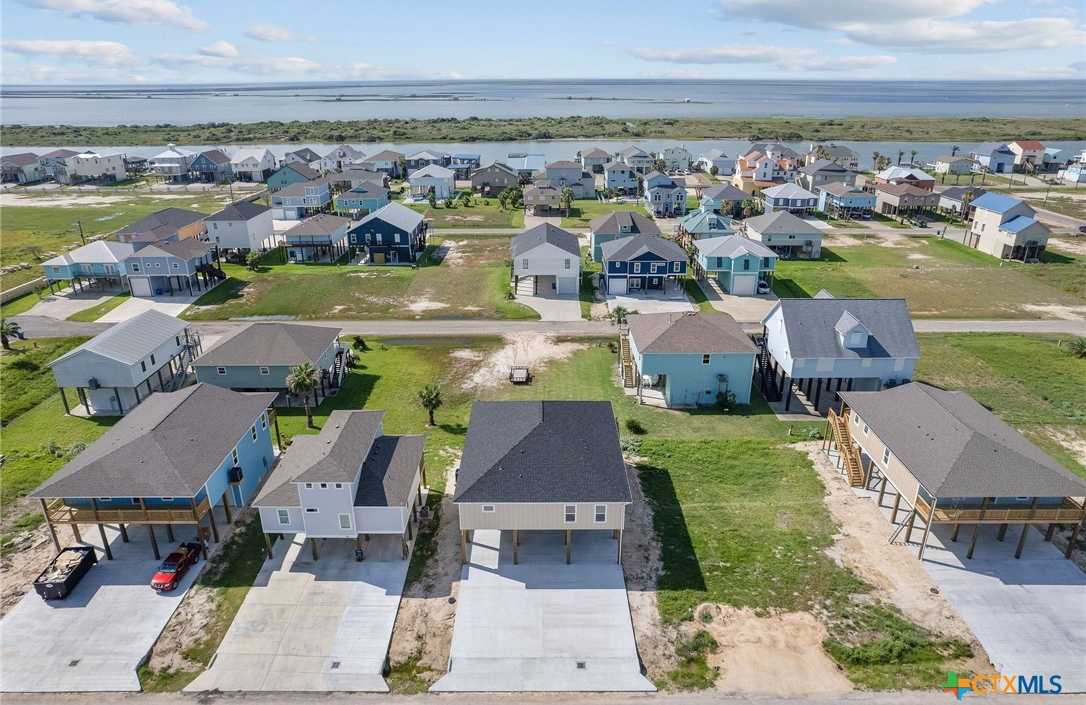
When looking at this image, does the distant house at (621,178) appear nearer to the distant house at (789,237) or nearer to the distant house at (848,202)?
the distant house at (848,202)

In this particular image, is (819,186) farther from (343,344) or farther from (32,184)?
(32,184)

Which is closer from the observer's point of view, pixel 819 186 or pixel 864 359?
pixel 864 359

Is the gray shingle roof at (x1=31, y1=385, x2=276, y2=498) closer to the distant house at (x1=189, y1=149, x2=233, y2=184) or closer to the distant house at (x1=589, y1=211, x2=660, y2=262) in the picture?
the distant house at (x1=589, y1=211, x2=660, y2=262)

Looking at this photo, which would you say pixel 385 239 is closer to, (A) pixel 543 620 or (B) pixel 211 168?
(A) pixel 543 620

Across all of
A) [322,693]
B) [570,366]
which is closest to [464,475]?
[322,693]

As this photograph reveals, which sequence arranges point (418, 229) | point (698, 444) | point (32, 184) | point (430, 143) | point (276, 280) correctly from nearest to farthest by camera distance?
1. point (698, 444)
2. point (276, 280)
3. point (418, 229)
4. point (32, 184)
5. point (430, 143)

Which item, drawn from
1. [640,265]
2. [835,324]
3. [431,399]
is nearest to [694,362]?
[835,324]

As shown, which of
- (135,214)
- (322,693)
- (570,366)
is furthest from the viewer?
(135,214)

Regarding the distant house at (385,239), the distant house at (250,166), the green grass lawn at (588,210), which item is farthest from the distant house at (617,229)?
the distant house at (250,166)
